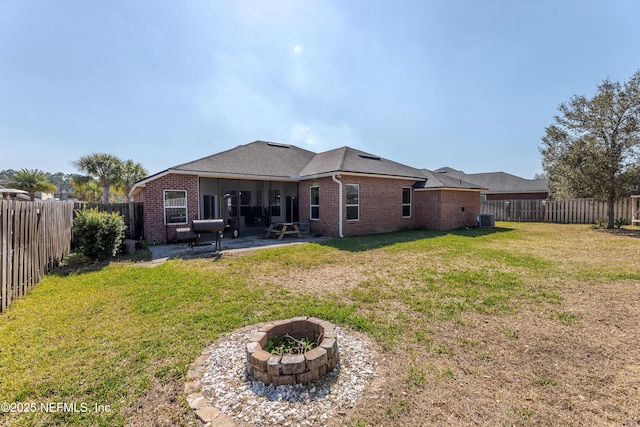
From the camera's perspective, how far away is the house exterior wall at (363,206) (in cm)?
1251

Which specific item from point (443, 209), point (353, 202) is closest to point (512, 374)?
point (353, 202)

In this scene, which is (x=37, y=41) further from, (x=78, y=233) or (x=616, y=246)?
(x=616, y=246)

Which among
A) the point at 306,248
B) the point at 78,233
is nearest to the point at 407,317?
the point at 306,248

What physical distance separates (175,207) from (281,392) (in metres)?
10.9

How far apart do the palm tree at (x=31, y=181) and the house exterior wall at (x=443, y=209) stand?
31.8 metres

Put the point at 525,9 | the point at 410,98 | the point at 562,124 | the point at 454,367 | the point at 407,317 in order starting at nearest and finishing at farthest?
the point at 454,367 < the point at 407,317 < the point at 525,9 < the point at 410,98 < the point at 562,124

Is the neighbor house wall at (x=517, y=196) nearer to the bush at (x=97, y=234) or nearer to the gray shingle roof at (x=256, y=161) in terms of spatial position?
the gray shingle roof at (x=256, y=161)

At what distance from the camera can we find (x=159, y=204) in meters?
11.0

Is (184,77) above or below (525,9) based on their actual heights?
below

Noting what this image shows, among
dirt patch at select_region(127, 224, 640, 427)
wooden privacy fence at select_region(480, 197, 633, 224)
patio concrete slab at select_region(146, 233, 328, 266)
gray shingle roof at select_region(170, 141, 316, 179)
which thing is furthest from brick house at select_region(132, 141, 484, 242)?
dirt patch at select_region(127, 224, 640, 427)

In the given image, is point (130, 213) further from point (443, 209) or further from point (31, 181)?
point (31, 181)

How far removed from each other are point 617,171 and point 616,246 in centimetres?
846

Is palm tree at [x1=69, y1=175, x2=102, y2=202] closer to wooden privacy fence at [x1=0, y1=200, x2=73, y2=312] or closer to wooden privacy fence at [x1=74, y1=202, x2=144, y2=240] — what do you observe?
wooden privacy fence at [x1=74, y1=202, x2=144, y2=240]

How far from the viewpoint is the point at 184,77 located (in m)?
10.4
